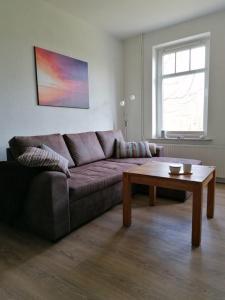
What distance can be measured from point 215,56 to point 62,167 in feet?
9.80

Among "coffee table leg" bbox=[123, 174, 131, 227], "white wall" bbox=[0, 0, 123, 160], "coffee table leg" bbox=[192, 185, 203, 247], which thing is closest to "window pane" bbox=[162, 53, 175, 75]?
"white wall" bbox=[0, 0, 123, 160]

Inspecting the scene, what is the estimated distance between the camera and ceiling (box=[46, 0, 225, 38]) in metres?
2.97

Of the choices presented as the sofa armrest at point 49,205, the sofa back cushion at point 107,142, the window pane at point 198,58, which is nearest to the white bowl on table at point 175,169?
the sofa armrest at point 49,205

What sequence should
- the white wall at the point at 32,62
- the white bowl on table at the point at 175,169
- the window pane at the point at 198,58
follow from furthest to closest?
the window pane at the point at 198,58 < the white wall at the point at 32,62 < the white bowl on table at the point at 175,169

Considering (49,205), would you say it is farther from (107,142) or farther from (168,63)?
(168,63)

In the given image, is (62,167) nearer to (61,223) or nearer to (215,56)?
(61,223)

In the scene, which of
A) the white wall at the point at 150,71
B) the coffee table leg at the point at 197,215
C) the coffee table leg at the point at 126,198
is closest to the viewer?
the coffee table leg at the point at 197,215

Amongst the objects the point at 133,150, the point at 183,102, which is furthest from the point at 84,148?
the point at 183,102

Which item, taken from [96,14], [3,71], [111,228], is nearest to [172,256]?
[111,228]

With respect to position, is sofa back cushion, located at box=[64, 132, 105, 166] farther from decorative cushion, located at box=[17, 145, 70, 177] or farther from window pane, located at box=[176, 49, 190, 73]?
window pane, located at box=[176, 49, 190, 73]

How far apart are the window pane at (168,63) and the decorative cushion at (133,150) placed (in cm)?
156

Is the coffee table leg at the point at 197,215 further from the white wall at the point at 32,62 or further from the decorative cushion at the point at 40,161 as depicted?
the white wall at the point at 32,62

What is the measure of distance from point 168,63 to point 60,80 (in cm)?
209

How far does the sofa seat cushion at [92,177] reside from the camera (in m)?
2.04
